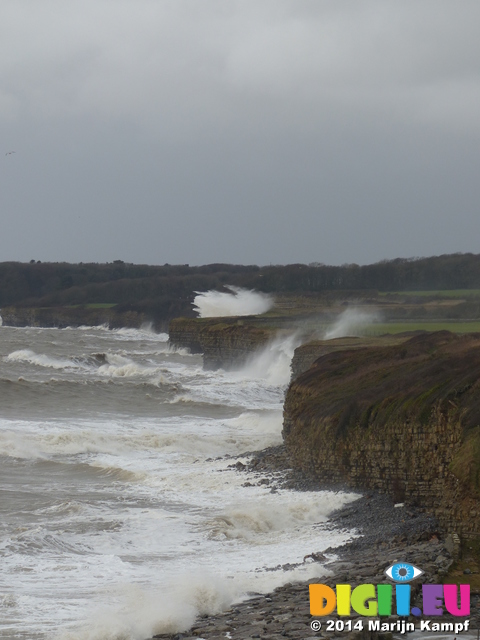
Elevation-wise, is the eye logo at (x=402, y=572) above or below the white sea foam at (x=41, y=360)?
above

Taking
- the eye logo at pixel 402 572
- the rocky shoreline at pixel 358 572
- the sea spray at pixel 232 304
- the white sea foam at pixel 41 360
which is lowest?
the white sea foam at pixel 41 360

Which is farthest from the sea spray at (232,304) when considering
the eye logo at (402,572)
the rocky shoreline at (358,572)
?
the eye logo at (402,572)

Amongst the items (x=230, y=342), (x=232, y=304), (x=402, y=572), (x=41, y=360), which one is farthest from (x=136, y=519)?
(x=232, y=304)

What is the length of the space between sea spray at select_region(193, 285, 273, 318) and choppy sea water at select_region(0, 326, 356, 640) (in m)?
51.3

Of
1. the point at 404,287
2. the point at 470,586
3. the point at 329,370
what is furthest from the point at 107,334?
the point at 470,586

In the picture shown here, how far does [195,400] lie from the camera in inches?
1612

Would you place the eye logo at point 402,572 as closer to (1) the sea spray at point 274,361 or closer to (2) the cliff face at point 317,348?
(2) the cliff face at point 317,348

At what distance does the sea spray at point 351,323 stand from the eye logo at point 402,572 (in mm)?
39530

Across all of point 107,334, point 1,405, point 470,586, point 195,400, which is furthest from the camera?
point 107,334

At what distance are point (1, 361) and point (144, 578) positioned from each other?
5100 cm

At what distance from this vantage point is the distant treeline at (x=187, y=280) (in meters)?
95.9

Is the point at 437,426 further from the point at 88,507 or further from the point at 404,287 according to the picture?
the point at 404,287

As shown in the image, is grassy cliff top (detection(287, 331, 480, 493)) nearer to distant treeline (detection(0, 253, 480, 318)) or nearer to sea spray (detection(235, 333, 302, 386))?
sea spray (detection(235, 333, 302, 386))

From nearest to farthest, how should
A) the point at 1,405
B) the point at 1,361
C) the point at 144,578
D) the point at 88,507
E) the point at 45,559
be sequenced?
the point at 144,578 → the point at 45,559 → the point at 88,507 → the point at 1,405 → the point at 1,361
